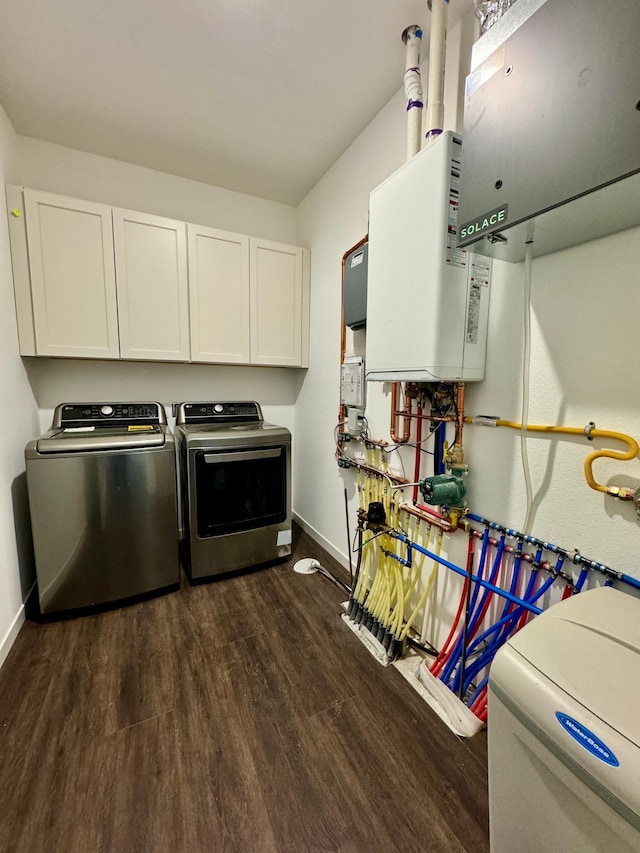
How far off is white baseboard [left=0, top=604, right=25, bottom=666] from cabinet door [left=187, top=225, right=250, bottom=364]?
1.74 meters

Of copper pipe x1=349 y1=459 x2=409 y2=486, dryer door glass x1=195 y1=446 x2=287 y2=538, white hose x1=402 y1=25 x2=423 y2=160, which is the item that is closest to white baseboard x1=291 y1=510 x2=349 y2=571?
dryer door glass x1=195 y1=446 x2=287 y2=538

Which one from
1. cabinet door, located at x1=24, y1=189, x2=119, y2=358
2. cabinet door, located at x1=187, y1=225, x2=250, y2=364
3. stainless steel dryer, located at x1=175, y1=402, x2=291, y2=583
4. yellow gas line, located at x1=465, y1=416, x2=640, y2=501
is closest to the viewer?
yellow gas line, located at x1=465, y1=416, x2=640, y2=501

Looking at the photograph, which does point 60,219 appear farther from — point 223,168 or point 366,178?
point 366,178

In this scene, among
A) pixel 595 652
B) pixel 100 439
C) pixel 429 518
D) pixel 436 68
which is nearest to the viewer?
pixel 595 652

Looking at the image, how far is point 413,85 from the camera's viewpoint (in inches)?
55.9

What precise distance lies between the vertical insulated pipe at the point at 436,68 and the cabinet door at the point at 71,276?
6.12 feet

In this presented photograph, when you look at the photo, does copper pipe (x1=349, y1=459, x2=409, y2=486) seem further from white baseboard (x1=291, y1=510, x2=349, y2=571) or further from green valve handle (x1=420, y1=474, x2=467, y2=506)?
white baseboard (x1=291, y1=510, x2=349, y2=571)

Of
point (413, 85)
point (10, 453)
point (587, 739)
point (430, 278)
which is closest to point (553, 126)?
point (430, 278)

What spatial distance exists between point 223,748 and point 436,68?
2642 millimetres

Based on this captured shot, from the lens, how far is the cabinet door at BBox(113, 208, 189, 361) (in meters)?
2.11

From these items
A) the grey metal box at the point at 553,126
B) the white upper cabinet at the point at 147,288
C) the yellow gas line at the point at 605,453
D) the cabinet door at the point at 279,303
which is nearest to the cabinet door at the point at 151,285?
the white upper cabinet at the point at 147,288

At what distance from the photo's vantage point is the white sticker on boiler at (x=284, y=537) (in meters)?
2.39

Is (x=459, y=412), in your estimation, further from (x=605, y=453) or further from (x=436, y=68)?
(x=436, y=68)

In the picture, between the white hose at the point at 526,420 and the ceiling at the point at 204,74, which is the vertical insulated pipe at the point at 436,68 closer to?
Answer: the ceiling at the point at 204,74
